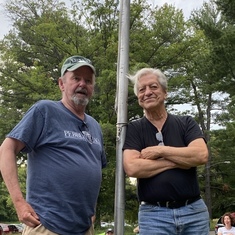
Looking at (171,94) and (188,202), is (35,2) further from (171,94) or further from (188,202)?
(188,202)

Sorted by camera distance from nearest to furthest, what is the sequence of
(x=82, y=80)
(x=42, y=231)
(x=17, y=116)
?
(x=42, y=231)
(x=82, y=80)
(x=17, y=116)

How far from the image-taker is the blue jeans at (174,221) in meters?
2.93

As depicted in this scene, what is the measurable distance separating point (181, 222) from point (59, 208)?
0.85m

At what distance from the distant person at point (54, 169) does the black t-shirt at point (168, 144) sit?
1.11 feet

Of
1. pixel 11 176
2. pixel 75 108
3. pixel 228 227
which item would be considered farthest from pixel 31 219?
pixel 228 227

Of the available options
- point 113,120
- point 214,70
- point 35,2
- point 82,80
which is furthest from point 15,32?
point 82,80

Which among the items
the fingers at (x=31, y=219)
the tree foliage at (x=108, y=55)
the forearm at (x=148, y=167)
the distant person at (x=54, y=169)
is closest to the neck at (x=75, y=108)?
→ the distant person at (x=54, y=169)

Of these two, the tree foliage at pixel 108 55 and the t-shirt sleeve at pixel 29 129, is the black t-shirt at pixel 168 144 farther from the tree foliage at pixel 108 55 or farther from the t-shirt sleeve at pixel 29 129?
the tree foliage at pixel 108 55

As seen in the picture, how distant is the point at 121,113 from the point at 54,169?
917 mm

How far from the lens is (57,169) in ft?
9.30

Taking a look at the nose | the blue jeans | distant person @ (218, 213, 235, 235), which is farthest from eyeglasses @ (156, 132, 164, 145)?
distant person @ (218, 213, 235, 235)

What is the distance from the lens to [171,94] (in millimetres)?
17828

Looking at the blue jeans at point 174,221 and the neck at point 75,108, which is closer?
the blue jeans at point 174,221

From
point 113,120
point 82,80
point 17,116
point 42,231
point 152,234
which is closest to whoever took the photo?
point 42,231
